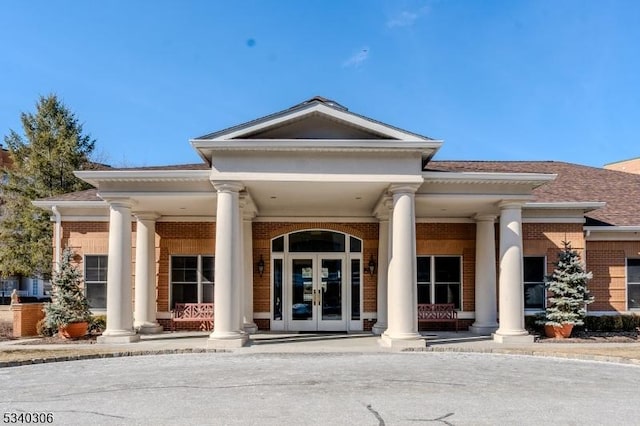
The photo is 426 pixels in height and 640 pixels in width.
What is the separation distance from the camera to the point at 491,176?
15.3 m

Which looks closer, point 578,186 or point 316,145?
point 316,145

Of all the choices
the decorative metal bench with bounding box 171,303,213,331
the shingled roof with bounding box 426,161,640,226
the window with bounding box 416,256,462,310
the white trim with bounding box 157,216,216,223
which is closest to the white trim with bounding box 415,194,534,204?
the shingled roof with bounding box 426,161,640,226

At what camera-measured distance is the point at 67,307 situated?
662 inches

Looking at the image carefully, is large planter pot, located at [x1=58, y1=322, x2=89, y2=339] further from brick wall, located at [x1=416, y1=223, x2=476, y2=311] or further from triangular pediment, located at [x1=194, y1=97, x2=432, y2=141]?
brick wall, located at [x1=416, y1=223, x2=476, y2=311]

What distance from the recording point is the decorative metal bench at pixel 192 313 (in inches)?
736

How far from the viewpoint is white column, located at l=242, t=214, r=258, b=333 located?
61.0 ft

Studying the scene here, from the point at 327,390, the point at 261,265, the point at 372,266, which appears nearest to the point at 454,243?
the point at 372,266

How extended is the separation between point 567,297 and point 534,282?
7.81 feet

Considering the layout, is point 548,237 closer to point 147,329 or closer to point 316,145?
point 316,145

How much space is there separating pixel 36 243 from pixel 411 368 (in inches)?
1174

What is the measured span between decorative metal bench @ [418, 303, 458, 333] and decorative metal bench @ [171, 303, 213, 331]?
7045 millimetres

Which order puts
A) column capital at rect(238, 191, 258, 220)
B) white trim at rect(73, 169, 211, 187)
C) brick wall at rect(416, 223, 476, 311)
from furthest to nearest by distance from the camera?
1. brick wall at rect(416, 223, 476, 311)
2. column capital at rect(238, 191, 258, 220)
3. white trim at rect(73, 169, 211, 187)

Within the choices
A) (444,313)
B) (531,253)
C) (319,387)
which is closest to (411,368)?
(319,387)

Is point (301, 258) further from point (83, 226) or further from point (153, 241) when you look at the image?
point (83, 226)
